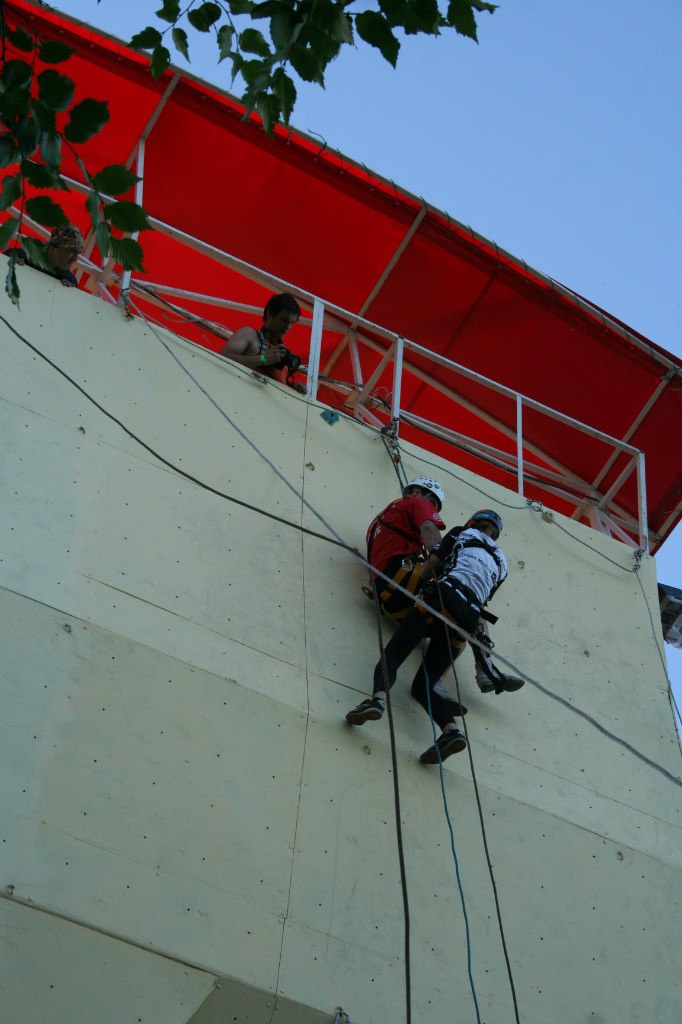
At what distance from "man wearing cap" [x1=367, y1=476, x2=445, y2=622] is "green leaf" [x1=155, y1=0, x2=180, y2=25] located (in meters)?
3.73

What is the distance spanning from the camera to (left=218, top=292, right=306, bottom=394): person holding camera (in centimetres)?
869

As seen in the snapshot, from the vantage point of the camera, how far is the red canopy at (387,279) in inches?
415

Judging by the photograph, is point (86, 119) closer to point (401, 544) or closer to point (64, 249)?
point (401, 544)

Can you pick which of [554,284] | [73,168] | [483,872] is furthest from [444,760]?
[73,168]

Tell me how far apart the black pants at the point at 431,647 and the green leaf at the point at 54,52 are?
3.99 meters

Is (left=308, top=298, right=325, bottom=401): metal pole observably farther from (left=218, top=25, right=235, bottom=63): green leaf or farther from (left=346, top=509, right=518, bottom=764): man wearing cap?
(left=218, top=25, right=235, bottom=63): green leaf

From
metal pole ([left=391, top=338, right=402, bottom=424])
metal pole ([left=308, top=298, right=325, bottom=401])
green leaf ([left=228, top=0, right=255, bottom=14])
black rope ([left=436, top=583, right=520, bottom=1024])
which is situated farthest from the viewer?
metal pole ([left=391, top=338, right=402, bottom=424])

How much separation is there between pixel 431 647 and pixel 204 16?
13.5ft

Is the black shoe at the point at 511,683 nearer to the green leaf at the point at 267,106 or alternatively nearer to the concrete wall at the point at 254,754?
the concrete wall at the point at 254,754

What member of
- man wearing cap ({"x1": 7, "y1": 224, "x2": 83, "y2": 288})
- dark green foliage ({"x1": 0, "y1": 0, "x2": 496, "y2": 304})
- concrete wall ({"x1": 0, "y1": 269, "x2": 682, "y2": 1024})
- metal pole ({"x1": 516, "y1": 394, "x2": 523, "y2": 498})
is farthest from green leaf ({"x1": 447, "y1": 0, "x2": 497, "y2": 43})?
metal pole ({"x1": 516, "y1": 394, "x2": 523, "y2": 498})

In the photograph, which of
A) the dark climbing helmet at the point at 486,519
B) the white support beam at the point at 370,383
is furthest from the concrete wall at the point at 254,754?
the white support beam at the point at 370,383

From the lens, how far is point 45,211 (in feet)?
12.8

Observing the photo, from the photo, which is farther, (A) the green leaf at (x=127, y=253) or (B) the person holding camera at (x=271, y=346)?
(B) the person holding camera at (x=271, y=346)

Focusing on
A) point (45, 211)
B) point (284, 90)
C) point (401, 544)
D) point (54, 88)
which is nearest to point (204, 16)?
point (284, 90)
